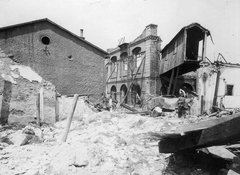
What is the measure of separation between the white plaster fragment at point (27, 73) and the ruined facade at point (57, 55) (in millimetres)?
574

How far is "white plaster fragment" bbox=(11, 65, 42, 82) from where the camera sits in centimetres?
848

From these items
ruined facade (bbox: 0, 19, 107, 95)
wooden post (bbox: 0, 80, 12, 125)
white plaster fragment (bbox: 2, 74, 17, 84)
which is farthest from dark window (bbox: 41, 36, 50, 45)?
wooden post (bbox: 0, 80, 12, 125)

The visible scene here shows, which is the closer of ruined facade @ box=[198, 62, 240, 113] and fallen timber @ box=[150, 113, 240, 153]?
fallen timber @ box=[150, 113, 240, 153]

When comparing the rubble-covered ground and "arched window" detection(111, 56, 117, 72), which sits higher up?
"arched window" detection(111, 56, 117, 72)

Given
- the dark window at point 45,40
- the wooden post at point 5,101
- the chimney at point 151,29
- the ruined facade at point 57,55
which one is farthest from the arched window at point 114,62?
the wooden post at point 5,101

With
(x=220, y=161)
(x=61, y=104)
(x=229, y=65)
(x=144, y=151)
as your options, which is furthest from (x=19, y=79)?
(x=229, y=65)

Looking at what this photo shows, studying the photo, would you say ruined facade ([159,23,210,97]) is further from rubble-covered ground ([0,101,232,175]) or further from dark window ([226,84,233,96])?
rubble-covered ground ([0,101,232,175])

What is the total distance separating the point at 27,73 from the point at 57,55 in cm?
235

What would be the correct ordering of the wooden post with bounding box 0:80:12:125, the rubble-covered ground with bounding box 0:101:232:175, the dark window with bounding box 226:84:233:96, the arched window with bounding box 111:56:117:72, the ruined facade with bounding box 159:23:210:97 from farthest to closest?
the arched window with bounding box 111:56:117:72 < the ruined facade with bounding box 159:23:210:97 < the dark window with bounding box 226:84:233:96 < the wooden post with bounding box 0:80:12:125 < the rubble-covered ground with bounding box 0:101:232:175

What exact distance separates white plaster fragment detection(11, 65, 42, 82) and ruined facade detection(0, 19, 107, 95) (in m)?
0.57

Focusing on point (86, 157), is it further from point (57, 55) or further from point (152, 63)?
point (152, 63)

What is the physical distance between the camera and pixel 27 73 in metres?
8.70

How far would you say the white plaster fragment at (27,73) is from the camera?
27.8 ft

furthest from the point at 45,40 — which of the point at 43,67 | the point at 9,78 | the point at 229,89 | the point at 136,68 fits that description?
the point at 229,89
